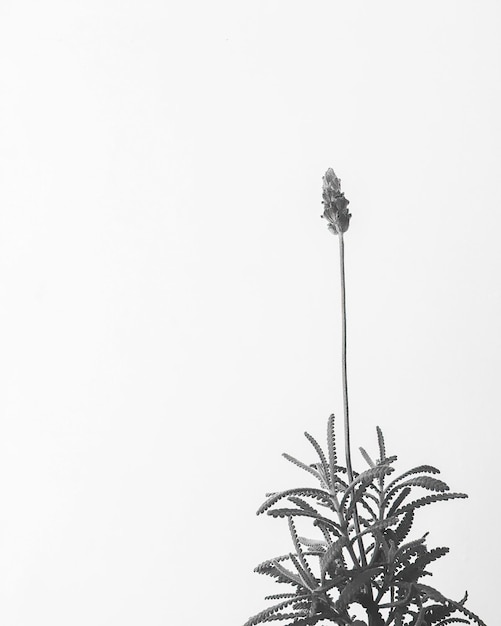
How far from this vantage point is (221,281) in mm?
1407

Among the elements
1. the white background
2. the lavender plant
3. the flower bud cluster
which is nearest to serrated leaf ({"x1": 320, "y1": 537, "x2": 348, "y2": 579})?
the lavender plant

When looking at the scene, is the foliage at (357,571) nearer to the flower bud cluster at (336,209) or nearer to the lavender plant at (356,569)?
the lavender plant at (356,569)

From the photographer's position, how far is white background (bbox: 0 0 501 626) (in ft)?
4.33

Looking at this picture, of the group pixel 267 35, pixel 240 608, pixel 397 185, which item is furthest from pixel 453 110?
pixel 240 608

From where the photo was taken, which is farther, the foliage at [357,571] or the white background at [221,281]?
the white background at [221,281]

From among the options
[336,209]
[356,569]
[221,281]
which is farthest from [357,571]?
[221,281]

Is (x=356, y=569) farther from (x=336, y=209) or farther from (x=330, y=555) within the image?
(x=336, y=209)

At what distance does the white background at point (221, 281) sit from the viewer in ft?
4.33

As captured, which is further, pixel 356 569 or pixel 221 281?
pixel 221 281

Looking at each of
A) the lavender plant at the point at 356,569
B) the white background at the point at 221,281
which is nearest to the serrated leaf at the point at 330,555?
the lavender plant at the point at 356,569

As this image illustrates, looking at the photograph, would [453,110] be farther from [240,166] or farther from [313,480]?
[313,480]

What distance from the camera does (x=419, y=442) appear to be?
137 centimetres

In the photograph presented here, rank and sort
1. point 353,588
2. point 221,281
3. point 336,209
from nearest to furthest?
point 353,588, point 336,209, point 221,281

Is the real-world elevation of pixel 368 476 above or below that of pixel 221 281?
below
